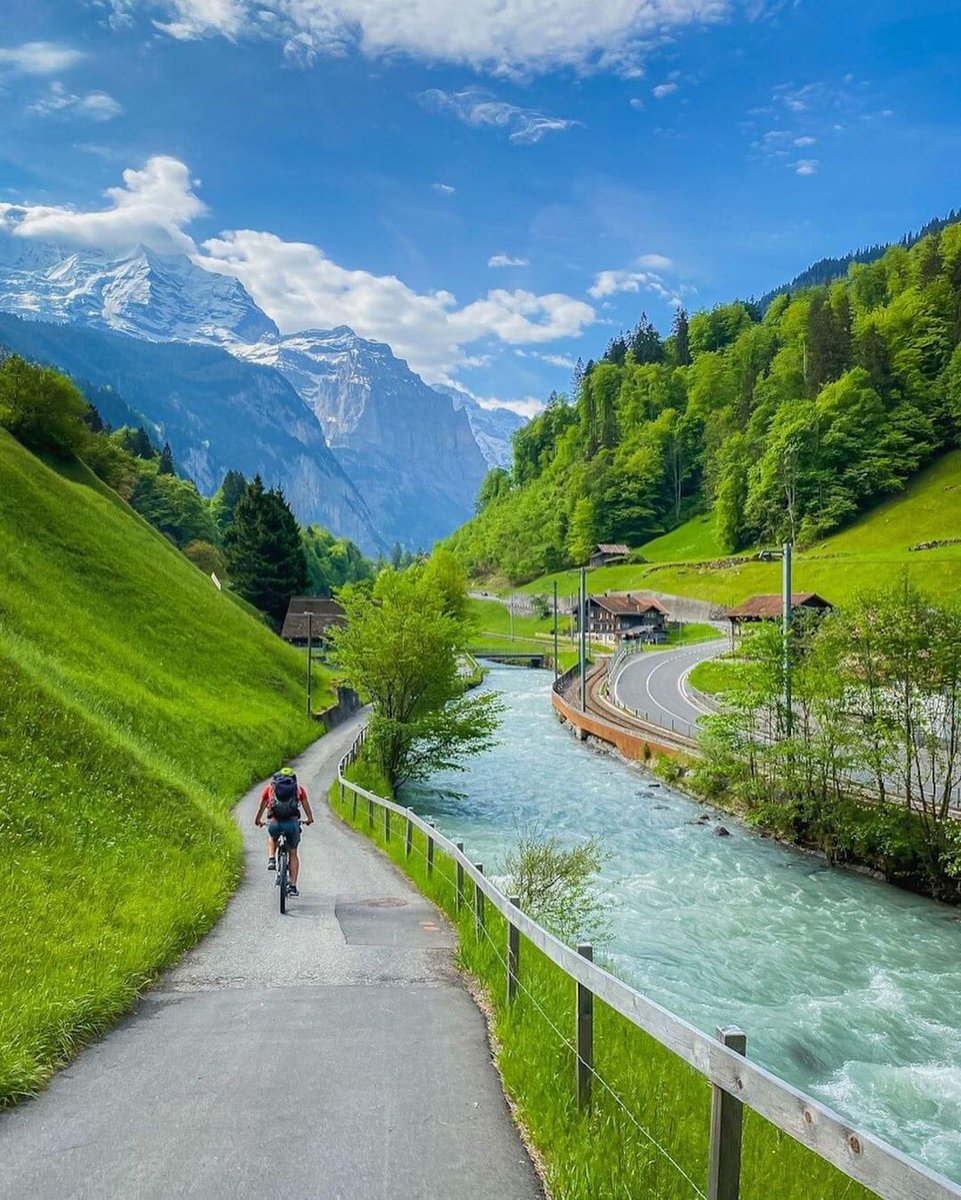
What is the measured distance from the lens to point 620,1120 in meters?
5.50

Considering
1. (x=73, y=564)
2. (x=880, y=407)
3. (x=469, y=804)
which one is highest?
(x=880, y=407)

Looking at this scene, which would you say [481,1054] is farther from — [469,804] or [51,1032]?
[469,804]

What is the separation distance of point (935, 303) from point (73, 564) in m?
136

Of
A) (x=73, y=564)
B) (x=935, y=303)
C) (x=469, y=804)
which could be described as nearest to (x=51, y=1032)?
(x=469, y=804)

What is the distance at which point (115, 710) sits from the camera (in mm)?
26703

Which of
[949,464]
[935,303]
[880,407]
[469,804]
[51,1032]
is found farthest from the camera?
[935,303]

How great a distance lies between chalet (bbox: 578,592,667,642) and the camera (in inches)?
4178

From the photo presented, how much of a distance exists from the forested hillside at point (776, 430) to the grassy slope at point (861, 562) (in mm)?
4096

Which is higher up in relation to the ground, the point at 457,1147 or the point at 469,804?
the point at 457,1147

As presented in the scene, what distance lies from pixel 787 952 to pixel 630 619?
92.6 m

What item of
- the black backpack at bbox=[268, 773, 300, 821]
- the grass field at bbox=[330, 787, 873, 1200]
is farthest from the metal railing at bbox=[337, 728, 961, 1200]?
the black backpack at bbox=[268, 773, 300, 821]

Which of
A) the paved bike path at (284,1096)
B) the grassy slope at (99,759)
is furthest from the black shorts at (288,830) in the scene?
the paved bike path at (284,1096)

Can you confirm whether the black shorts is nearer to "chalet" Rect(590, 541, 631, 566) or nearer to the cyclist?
the cyclist

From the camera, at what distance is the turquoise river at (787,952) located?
12.9m
